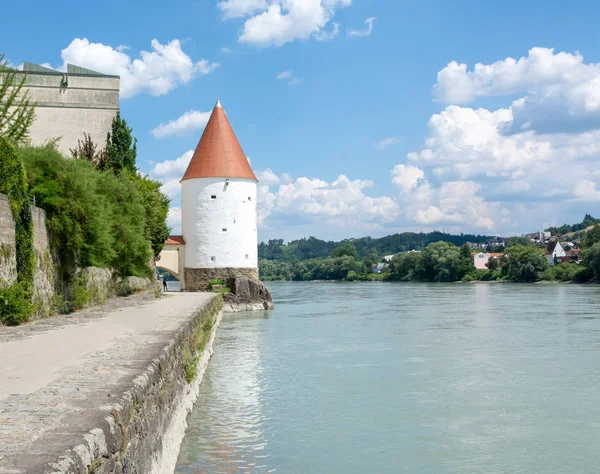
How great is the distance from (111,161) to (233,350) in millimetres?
11404

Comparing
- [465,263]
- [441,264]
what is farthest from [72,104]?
[465,263]

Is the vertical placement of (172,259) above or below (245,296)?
above

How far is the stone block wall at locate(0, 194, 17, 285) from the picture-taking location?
9.96 meters

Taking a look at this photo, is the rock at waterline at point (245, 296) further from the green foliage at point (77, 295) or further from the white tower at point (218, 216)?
the green foliage at point (77, 295)

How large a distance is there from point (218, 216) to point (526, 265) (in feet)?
127

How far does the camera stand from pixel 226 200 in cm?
3203

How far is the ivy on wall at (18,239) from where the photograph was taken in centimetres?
1003

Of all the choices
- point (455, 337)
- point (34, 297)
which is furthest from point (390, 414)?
point (455, 337)

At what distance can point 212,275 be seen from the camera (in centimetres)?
3177

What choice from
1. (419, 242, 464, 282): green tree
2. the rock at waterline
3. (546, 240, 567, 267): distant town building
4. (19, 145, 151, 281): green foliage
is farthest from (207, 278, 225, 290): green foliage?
(546, 240, 567, 267): distant town building

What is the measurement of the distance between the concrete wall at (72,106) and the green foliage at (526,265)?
45.3 metres

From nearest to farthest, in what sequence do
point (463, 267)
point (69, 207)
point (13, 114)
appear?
point (69, 207)
point (13, 114)
point (463, 267)

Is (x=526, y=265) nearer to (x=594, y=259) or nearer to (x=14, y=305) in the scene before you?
(x=594, y=259)

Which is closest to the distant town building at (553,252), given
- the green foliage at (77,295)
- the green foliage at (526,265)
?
the green foliage at (526,265)
